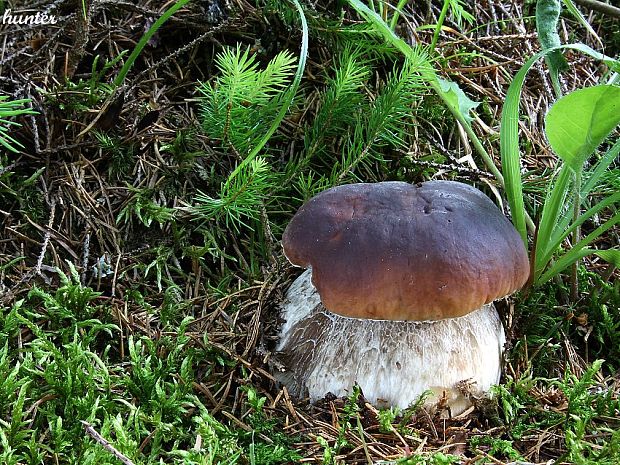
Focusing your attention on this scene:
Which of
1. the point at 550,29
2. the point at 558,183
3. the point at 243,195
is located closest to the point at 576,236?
the point at 558,183

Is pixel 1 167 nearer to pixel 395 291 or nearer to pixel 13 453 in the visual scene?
pixel 13 453

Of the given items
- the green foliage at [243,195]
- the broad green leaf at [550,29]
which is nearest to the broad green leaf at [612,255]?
the broad green leaf at [550,29]

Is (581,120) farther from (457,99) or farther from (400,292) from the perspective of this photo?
(400,292)

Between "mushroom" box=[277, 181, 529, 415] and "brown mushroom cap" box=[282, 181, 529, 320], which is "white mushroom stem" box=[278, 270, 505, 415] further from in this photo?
"brown mushroom cap" box=[282, 181, 529, 320]

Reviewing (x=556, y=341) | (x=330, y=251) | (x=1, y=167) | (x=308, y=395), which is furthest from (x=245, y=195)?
(x=556, y=341)

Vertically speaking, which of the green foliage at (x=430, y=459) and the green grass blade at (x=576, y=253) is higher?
the green grass blade at (x=576, y=253)

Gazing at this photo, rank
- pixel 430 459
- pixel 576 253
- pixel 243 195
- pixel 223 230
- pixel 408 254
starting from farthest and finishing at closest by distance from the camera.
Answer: pixel 223 230 → pixel 243 195 → pixel 576 253 → pixel 408 254 → pixel 430 459

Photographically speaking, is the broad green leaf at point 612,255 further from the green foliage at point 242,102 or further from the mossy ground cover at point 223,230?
the green foliage at point 242,102
